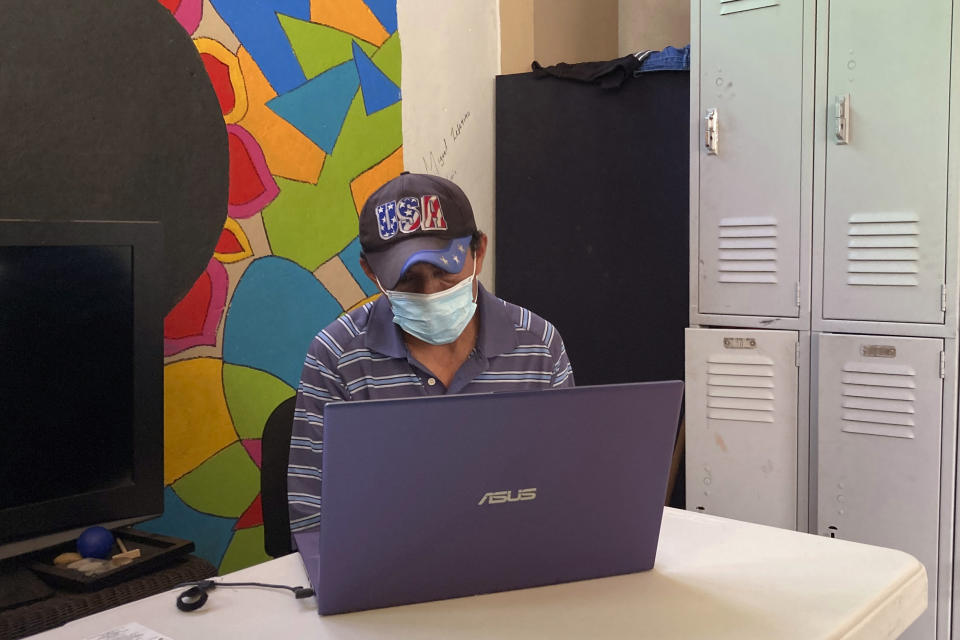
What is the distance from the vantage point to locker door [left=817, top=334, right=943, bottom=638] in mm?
2354

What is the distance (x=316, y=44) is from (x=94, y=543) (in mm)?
1557

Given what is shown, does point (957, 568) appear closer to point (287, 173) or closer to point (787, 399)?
point (787, 399)

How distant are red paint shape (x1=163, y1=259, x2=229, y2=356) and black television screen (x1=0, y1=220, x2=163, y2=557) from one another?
20.0 inches

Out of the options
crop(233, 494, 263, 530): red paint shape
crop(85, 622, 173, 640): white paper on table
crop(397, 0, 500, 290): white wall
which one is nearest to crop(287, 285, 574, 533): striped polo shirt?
crop(85, 622, 173, 640): white paper on table

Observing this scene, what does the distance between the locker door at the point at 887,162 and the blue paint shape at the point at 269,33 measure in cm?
148

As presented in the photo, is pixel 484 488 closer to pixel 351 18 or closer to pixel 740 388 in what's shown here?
pixel 740 388

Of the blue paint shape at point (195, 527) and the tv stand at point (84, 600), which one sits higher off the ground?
the tv stand at point (84, 600)

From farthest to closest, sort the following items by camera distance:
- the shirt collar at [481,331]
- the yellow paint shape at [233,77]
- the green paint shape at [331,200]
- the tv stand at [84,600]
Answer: the green paint shape at [331,200] < the yellow paint shape at [233,77] < the shirt collar at [481,331] < the tv stand at [84,600]

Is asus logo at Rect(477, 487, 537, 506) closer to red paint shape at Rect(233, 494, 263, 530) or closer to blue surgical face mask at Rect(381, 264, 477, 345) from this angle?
blue surgical face mask at Rect(381, 264, 477, 345)

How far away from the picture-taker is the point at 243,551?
2336 mm

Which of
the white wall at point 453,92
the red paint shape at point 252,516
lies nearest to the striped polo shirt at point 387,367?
the red paint shape at point 252,516

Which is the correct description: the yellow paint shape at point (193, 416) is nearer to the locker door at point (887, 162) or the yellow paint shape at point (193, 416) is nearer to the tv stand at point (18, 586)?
the tv stand at point (18, 586)

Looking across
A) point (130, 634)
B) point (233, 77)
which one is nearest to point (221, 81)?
point (233, 77)

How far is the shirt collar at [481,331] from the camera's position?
65.3 inches
